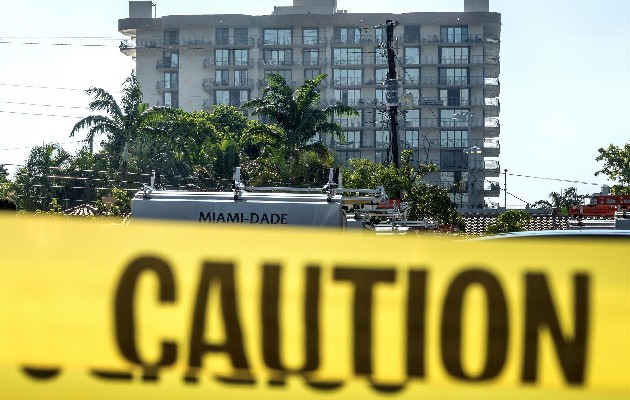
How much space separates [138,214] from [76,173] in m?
53.4

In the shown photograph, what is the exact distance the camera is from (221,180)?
60.4 meters

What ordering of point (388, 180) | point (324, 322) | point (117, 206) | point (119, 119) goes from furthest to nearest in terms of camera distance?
point (119, 119) < point (117, 206) < point (388, 180) < point (324, 322)

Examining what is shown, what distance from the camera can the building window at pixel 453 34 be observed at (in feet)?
398

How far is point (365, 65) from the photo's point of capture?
120375 millimetres

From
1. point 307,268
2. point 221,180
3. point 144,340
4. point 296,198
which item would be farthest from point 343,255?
point 221,180

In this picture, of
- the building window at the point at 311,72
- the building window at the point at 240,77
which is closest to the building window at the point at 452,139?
the building window at the point at 311,72

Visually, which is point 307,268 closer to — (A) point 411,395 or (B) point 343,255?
(B) point 343,255

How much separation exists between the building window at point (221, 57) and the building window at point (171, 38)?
14.4 feet

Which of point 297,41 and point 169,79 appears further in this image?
point 169,79

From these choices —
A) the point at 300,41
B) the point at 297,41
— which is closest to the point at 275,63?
the point at 297,41

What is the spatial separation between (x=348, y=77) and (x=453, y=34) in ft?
36.6

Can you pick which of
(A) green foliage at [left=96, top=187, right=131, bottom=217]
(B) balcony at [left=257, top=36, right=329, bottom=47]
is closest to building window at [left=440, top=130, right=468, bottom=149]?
(B) balcony at [left=257, top=36, right=329, bottom=47]

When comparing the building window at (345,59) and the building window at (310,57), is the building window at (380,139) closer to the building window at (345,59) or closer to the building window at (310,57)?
the building window at (345,59)

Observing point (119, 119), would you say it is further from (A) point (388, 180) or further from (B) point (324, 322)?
(B) point (324, 322)
